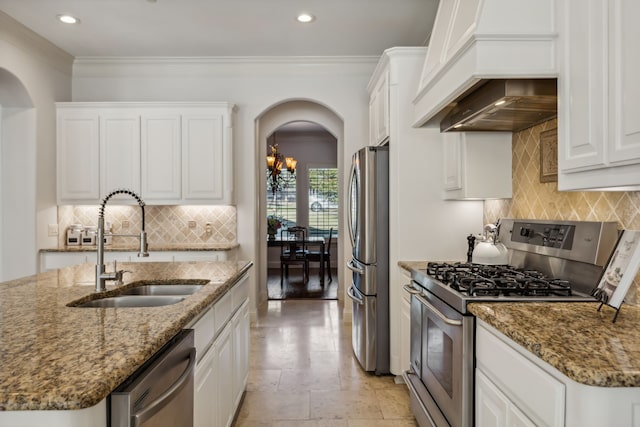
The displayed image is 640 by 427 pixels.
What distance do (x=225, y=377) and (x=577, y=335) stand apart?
5.23 ft

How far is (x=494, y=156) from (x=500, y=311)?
1.47 m

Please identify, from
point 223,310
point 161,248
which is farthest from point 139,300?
point 161,248

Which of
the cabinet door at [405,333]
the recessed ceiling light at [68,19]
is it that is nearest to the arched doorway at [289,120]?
the recessed ceiling light at [68,19]

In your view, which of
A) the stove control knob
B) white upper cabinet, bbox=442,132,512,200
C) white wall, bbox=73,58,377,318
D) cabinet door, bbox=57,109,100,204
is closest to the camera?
the stove control knob

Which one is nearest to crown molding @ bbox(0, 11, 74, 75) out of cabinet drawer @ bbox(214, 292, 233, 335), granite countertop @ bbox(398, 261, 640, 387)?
cabinet drawer @ bbox(214, 292, 233, 335)

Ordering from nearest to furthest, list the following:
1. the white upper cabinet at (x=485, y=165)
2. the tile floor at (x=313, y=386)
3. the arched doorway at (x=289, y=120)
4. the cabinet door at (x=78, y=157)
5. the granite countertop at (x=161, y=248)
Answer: the tile floor at (x=313, y=386)
the white upper cabinet at (x=485, y=165)
the granite countertop at (x=161, y=248)
the cabinet door at (x=78, y=157)
the arched doorway at (x=289, y=120)

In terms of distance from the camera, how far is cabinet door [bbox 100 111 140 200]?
4.52 meters

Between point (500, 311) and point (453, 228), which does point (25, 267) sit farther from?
point (500, 311)

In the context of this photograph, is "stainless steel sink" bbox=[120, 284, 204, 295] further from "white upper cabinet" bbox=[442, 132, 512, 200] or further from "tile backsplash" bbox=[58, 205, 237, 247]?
"tile backsplash" bbox=[58, 205, 237, 247]

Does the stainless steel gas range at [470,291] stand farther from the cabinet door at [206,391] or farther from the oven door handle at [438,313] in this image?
the cabinet door at [206,391]

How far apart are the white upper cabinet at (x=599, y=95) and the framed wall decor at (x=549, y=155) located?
0.70 metres

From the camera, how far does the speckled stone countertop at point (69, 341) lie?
0.90 metres

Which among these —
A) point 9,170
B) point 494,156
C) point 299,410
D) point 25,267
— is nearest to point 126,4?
point 9,170

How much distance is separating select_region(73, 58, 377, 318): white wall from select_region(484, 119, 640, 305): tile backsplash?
2220 millimetres
